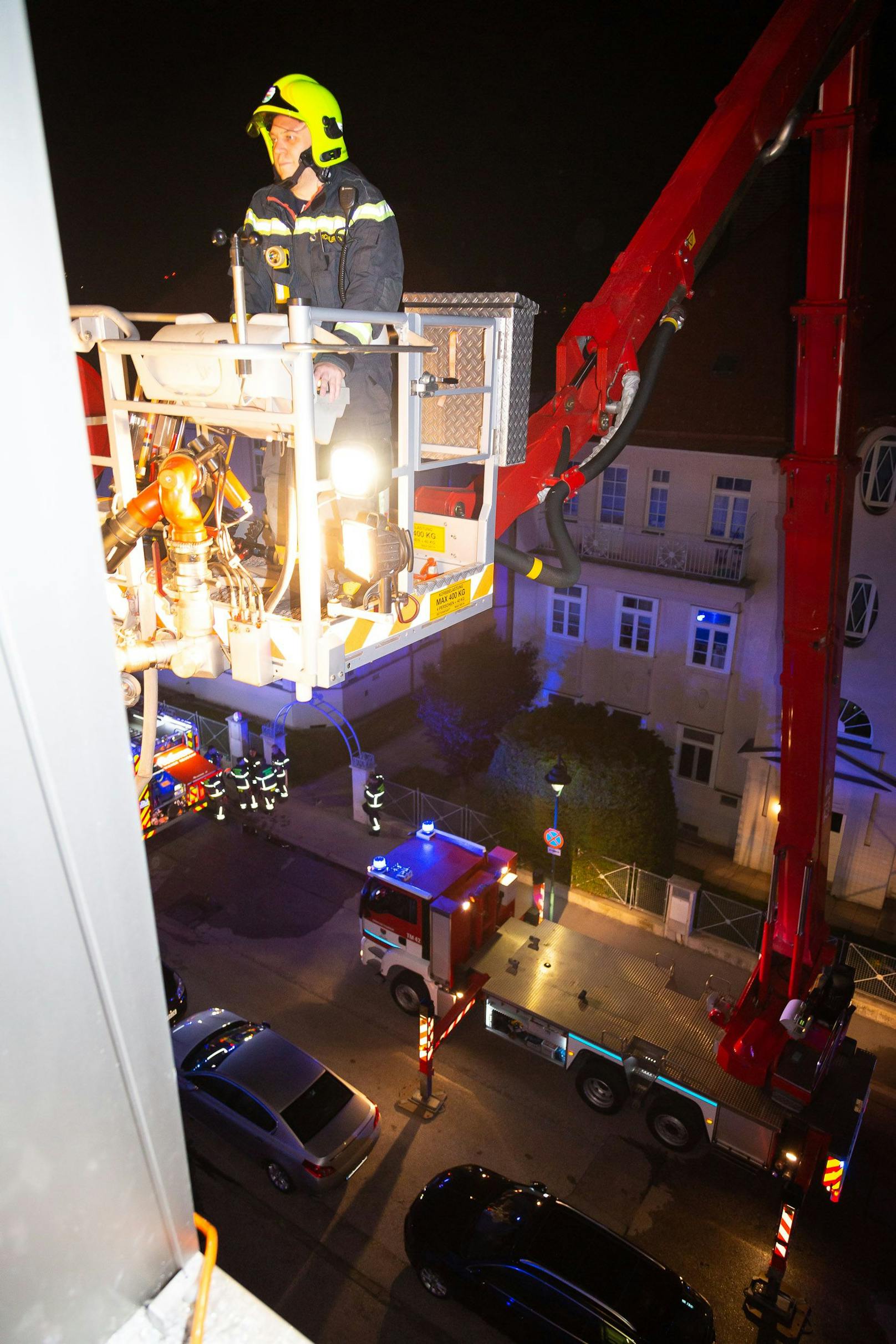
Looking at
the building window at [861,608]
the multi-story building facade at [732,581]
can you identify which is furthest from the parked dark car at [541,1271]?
the building window at [861,608]

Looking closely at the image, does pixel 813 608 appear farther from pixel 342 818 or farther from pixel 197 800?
pixel 197 800

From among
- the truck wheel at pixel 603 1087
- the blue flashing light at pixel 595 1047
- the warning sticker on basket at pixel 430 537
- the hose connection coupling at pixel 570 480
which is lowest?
the truck wheel at pixel 603 1087

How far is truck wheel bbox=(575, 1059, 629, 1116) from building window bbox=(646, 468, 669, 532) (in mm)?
9499

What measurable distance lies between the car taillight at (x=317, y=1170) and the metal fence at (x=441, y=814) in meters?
6.47

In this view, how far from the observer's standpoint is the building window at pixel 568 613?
16.4 metres

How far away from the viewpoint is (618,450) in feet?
22.5

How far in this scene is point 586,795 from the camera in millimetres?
13570

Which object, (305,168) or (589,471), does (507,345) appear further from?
(589,471)

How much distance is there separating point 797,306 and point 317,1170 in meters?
9.43

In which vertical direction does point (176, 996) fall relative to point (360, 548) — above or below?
below

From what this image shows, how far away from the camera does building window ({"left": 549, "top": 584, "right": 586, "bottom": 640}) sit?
53.9 ft

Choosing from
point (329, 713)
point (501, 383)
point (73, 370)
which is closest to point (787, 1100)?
point (501, 383)

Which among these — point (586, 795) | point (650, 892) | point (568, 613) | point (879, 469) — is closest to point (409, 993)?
point (650, 892)

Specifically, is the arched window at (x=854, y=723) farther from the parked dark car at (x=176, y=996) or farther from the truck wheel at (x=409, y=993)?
the parked dark car at (x=176, y=996)
